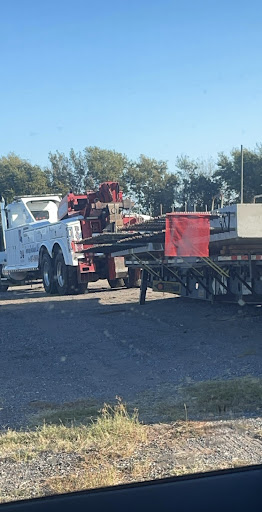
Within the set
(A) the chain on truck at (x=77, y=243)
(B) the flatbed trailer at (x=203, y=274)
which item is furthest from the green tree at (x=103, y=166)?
(B) the flatbed trailer at (x=203, y=274)

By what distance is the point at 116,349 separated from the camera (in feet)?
31.6

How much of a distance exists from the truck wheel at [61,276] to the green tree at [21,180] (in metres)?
13.1

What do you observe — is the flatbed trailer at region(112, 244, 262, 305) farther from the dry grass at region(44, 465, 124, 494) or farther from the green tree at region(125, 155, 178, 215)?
the dry grass at region(44, 465, 124, 494)

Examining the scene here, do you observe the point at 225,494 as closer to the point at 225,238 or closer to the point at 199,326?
the point at 225,238

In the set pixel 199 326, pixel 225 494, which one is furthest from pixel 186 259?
pixel 225 494

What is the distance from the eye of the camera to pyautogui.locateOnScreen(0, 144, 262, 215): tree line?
19.2 meters

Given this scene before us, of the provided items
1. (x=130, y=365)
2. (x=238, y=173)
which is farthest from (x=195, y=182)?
(x=130, y=365)

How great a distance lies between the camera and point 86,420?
5.67 metres

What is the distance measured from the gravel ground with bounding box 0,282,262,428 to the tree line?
92.9 inches

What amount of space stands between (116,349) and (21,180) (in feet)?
81.7

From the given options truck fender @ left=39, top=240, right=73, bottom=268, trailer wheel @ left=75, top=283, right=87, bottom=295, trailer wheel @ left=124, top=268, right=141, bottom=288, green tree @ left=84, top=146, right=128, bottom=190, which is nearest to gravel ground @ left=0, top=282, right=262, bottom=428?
truck fender @ left=39, top=240, right=73, bottom=268

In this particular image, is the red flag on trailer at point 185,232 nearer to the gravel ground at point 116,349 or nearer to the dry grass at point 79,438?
the gravel ground at point 116,349

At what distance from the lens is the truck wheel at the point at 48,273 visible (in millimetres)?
19578

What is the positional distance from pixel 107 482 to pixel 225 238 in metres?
5.64
